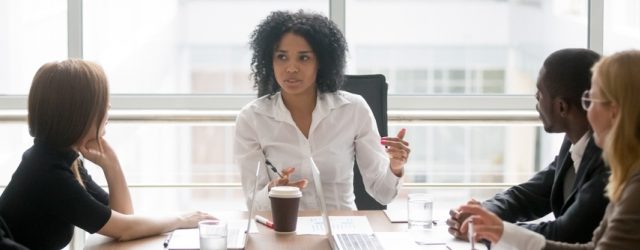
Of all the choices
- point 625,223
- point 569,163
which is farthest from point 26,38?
point 625,223

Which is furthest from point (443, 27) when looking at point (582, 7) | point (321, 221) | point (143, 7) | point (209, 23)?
point (321, 221)

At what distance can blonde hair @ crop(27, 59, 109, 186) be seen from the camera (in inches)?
96.7

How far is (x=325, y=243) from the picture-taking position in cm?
245

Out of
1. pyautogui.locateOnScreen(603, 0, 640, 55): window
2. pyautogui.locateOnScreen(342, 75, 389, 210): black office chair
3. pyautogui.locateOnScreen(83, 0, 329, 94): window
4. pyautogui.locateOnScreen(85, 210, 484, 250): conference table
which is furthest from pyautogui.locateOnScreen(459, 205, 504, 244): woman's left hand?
pyautogui.locateOnScreen(603, 0, 640, 55): window

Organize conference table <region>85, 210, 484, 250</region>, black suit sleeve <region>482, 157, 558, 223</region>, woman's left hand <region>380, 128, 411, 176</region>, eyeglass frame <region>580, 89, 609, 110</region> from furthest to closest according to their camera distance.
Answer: woman's left hand <region>380, 128, 411, 176</region>
black suit sleeve <region>482, 157, 558, 223</region>
conference table <region>85, 210, 484, 250</region>
eyeglass frame <region>580, 89, 609, 110</region>

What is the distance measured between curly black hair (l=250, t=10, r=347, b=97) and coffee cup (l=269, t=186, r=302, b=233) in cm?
81

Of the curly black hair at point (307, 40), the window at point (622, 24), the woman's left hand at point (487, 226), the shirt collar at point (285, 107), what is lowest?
the woman's left hand at point (487, 226)

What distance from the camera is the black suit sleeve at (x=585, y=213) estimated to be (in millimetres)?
2334

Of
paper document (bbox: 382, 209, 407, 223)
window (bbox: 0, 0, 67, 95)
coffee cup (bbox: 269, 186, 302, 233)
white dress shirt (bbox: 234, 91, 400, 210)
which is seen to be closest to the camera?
coffee cup (bbox: 269, 186, 302, 233)

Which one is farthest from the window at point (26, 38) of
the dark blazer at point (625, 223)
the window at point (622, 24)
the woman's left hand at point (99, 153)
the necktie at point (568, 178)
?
the dark blazer at point (625, 223)

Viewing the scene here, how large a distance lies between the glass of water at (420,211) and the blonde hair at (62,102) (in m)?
0.85

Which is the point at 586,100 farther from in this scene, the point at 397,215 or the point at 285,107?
the point at 285,107

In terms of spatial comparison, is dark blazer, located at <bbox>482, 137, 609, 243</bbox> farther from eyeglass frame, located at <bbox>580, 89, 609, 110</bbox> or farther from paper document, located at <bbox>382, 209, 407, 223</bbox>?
paper document, located at <bbox>382, 209, 407, 223</bbox>

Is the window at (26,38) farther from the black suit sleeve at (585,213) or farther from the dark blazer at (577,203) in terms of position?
the black suit sleeve at (585,213)
